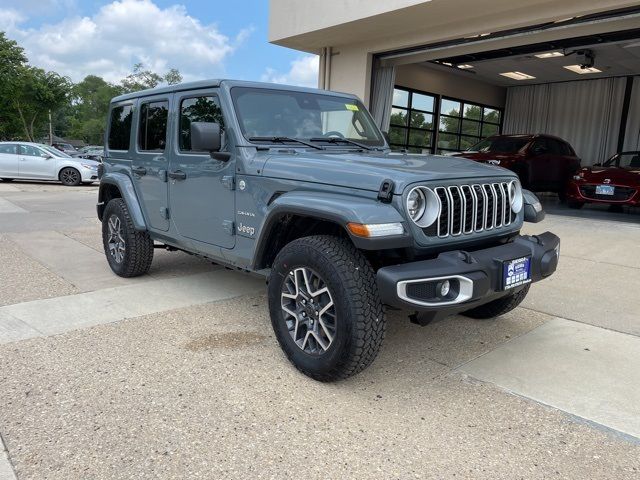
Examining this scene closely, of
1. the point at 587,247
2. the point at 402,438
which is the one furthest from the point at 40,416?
the point at 587,247

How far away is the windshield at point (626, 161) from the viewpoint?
11.4 meters

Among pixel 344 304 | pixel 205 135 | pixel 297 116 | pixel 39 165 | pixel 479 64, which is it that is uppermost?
pixel 479 64

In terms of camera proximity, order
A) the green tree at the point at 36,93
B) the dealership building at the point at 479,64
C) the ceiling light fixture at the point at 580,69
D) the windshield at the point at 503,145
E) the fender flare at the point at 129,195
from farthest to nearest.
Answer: the green tree at the point at 36,93 < the ceiling light fixture at the point at 580,69 < the windshield at the point at 503,145 < the dealership building at the point at 479,64 < the fender flare at the point at 129,195

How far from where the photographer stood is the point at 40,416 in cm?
265

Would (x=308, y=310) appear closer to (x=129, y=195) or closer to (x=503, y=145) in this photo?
(x=129, y=195)

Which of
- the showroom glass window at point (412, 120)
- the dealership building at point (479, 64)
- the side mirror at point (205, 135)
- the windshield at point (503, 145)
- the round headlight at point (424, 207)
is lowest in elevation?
the round headlight at point (424, 207)

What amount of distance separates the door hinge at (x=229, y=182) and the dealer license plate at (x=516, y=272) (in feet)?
6.30

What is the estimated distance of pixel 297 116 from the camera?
4.02m

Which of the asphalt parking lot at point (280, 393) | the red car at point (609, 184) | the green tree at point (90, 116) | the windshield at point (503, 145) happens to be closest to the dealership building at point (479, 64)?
the windshield at point (503, 145)

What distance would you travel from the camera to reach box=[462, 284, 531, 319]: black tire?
13.0ft

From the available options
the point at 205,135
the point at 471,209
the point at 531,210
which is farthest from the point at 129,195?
the point at 531,210

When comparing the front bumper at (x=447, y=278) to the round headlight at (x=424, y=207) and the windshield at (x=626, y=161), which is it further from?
the windshield at (x=626, y=161)

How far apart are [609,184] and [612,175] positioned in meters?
0.23

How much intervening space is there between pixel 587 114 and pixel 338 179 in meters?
18.7
